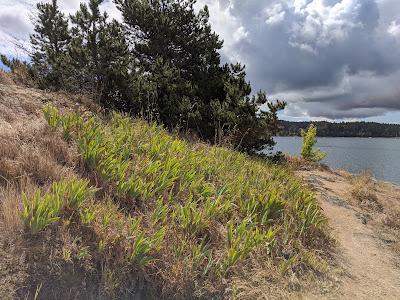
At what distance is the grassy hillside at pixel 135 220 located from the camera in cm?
344

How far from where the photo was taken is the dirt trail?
469 centimetres

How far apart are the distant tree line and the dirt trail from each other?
10.4 feet

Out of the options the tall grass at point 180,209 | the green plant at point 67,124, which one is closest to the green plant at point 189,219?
the tall grass at point 180,209

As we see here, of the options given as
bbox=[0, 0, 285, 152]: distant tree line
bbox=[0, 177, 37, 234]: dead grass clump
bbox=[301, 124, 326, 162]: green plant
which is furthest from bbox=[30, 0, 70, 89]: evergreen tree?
bbox=[301, 124, 326, 162]: green plant

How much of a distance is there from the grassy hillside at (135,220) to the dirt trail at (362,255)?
40 cm

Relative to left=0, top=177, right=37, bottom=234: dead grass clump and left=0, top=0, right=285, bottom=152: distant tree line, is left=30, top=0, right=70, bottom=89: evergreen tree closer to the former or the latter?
left=0, top=0, right=285, bottom=152: distant tree line

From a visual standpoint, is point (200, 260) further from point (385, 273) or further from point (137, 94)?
point (137, 94)

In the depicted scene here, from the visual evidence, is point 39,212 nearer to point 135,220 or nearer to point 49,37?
point 135,220

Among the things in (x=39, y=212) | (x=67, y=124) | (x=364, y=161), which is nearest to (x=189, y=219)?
(x=39, y=212)

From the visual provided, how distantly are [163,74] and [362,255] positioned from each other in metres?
6.84

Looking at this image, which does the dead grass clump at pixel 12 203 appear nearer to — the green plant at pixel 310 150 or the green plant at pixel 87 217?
the green plant at pixel 87 217

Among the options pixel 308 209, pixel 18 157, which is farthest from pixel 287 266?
pixel 18 157

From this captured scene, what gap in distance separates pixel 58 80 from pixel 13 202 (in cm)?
719

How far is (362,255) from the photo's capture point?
593 centimetres
